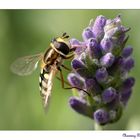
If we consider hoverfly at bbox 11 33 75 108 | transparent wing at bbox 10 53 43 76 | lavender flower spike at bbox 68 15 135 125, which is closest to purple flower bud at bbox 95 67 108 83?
lavender flower spike at bbox 68 15 135 125

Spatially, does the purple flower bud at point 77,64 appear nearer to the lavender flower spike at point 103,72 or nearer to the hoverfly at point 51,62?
the lavender flower spike at point 103,72

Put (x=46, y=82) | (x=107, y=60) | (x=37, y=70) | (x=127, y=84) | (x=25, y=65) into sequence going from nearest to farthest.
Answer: (x=107, y=60), (x=127, y=84), (x=46, y=82), (x=25, y=65), (x=37, y=70)

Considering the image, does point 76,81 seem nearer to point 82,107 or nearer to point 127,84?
point 82,107

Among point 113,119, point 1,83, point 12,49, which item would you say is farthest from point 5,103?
point 113,119

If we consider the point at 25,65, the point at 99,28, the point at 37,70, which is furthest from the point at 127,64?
the point at 37,70

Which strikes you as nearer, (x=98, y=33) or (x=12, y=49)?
(x=98, y=33)

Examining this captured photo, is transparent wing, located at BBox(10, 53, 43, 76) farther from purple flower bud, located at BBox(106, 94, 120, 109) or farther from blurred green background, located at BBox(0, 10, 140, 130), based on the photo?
purple flower bud, located at BBox(106, 94, 120, 109)
